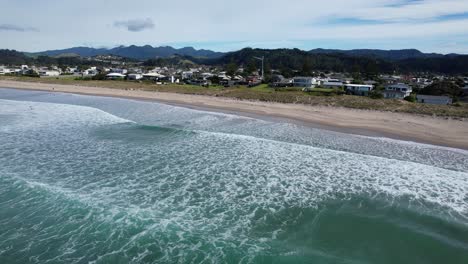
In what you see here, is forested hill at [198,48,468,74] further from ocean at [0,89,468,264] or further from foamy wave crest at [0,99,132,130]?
ocean at [0,89,468,264]

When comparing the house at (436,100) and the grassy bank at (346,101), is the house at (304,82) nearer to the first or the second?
the grassy bank at (346,101)

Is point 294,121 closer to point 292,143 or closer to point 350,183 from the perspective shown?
point 292,143

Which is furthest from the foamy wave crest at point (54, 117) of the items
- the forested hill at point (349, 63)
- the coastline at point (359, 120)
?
the forested hill at point (349, 63)

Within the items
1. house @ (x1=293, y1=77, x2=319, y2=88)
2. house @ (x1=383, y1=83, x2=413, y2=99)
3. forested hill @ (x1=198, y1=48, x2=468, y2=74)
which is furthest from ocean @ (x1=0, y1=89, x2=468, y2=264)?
forested hill @ (x1=198, y1=48, x2=468, y2=74)

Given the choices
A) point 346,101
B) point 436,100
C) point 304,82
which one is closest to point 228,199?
point 346,101

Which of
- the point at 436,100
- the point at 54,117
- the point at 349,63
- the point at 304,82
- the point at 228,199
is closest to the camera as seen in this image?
the point at 228,199

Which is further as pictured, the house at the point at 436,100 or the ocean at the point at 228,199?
the house at the point at 436,100

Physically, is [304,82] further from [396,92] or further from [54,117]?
[54,117]

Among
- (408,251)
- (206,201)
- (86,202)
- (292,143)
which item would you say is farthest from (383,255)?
(292,143)
